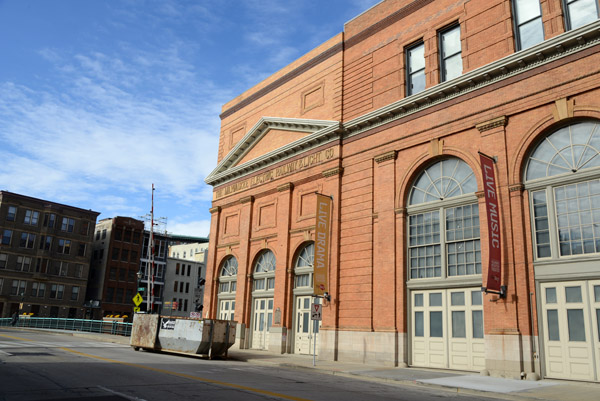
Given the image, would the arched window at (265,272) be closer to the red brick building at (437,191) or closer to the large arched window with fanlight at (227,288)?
the red brick building at (437,191)

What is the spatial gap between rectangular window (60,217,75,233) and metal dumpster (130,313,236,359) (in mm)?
55412

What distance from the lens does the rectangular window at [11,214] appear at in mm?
68188

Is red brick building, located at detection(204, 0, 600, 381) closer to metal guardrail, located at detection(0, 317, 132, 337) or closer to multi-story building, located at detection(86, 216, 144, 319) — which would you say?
metal guardrail, located at detection(0, 317, 132, 337)

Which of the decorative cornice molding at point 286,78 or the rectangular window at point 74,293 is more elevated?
the decorative cornice molding at point 286,78

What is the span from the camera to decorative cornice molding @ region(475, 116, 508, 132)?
63.4ft

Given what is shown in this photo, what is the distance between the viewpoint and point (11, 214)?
225ft

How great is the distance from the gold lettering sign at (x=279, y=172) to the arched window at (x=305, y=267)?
14.9 feet

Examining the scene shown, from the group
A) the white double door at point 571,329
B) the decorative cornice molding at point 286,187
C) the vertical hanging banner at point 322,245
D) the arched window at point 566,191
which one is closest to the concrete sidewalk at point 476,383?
the white double door at point 571,329

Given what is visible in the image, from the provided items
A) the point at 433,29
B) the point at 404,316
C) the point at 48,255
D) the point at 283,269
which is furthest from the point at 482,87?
the point at 48,255

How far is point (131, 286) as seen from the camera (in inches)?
3100

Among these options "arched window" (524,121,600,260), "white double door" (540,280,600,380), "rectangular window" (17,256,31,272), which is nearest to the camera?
"white double door" (540,280,600,380)

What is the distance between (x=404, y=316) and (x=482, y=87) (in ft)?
32.5

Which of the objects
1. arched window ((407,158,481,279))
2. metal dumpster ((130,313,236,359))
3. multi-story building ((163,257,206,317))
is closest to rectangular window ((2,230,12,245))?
multi-story building ((163,257,206,317))

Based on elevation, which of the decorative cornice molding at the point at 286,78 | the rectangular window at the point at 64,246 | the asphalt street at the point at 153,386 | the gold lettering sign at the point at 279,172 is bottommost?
the asphalt street at the point at 153,386
